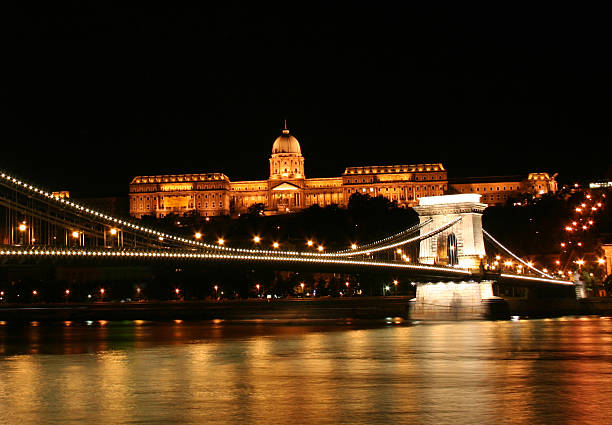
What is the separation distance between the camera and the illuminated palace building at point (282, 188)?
534 ft

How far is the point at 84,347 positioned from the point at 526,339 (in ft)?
43.3

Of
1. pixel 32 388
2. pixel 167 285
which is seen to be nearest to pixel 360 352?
pixel 32 388

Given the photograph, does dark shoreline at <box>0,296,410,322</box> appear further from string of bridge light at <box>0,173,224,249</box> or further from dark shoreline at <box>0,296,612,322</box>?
string of bridge light at <box>0,173,224,249</box>

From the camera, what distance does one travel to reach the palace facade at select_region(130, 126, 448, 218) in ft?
534

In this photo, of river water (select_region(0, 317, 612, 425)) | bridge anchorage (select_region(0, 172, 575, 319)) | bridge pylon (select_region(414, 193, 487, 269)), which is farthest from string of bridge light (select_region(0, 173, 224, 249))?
bridge pylon (select_region(414, 193, 487, 269))

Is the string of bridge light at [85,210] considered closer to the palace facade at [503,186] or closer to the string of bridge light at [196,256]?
the string of bridge light at [196,256]

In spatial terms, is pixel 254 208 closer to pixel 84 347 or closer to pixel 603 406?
pixel 84 347

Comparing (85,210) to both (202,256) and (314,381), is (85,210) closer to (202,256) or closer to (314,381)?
(202,256)

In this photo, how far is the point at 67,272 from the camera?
8881 centimetres

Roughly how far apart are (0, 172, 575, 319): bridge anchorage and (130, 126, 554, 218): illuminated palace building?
100 metres

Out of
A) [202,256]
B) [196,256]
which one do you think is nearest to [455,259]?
[202,256]

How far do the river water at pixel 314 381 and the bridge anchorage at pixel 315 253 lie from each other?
3.70 m

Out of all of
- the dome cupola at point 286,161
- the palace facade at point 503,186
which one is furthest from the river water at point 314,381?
the dome cupola at point 286,161

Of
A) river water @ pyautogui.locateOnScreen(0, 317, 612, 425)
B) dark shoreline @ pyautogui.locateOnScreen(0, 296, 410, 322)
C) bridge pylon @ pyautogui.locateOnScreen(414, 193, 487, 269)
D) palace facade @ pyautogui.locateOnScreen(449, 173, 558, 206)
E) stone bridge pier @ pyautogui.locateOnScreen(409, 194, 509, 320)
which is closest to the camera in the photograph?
river water @ pyautogui.locateOnScreen(0, 317, 612, 425)
